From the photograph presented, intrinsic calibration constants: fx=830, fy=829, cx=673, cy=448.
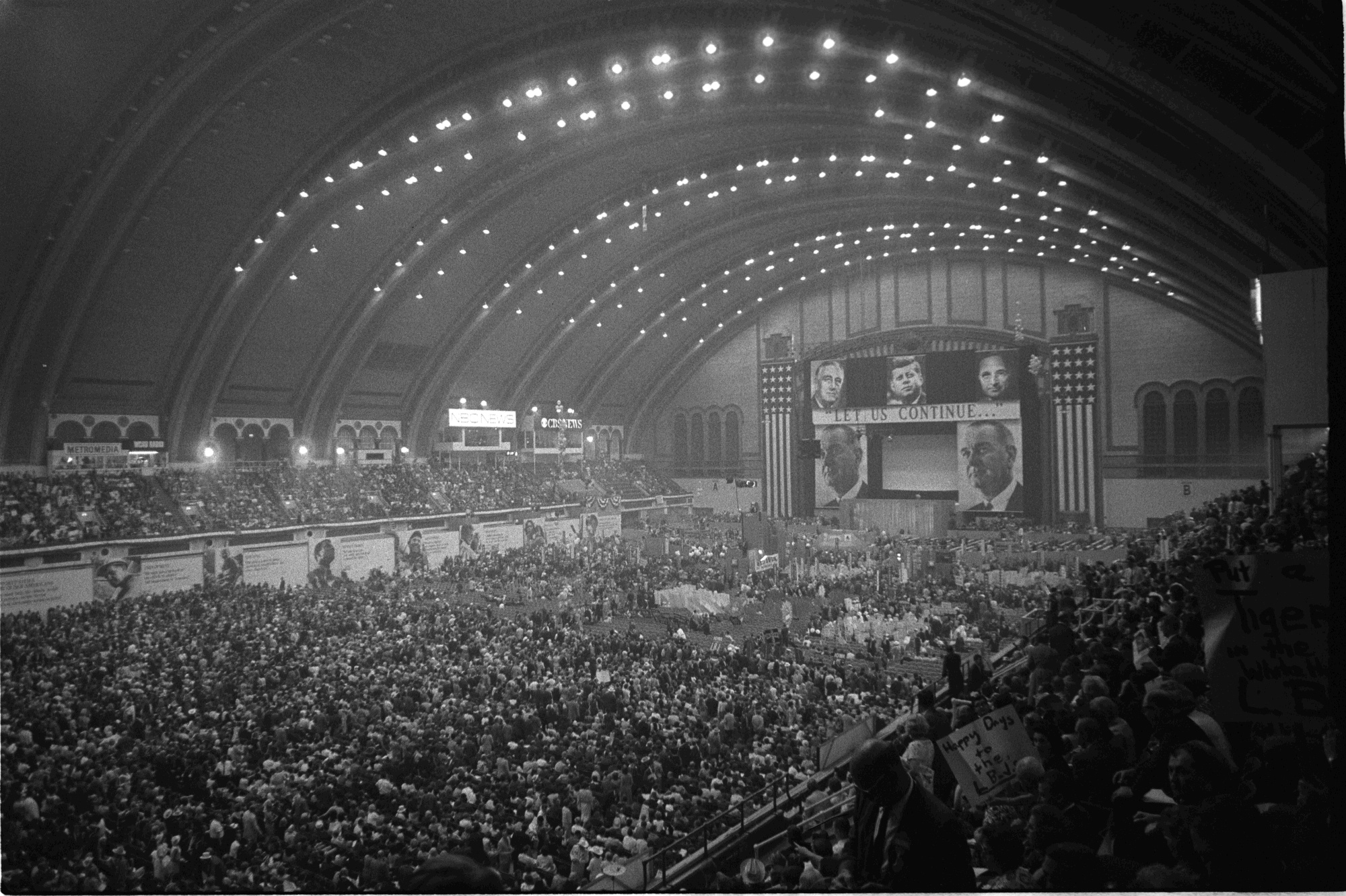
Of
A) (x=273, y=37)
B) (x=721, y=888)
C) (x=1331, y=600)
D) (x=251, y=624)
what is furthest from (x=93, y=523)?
(x=1331, y=600)

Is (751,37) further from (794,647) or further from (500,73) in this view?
(794,647)

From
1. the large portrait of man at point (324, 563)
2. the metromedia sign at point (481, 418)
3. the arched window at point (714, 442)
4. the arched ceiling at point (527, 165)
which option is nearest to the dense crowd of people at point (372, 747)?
the arched ceiling at point (527, 165)

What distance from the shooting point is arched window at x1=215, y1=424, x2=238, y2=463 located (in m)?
31.3

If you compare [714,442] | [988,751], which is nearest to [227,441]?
[714,442]

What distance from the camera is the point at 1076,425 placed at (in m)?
37.0

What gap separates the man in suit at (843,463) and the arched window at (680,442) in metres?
9.50

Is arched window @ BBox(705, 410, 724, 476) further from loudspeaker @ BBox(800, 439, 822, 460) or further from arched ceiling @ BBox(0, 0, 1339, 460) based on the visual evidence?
arched ceiling @ BBox(0, 0, 1339, 460)

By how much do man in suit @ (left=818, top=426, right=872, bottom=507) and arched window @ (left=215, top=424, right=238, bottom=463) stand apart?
86.7 feet

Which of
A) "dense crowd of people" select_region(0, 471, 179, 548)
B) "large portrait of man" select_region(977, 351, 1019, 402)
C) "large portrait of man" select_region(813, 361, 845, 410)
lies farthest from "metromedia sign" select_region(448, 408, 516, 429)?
"large portrait of man" select_region(977, 351, 1019, 402)

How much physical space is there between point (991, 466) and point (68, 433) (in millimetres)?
35714

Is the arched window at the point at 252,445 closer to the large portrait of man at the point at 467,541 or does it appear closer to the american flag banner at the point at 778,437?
the large portrait of man at the point at 467,541

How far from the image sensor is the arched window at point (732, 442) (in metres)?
47.1

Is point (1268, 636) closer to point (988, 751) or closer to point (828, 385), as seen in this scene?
point (988, 751)

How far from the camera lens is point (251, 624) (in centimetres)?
1959
